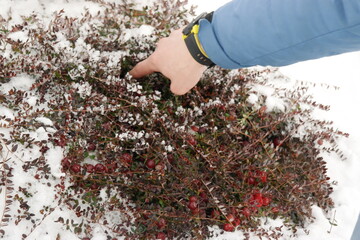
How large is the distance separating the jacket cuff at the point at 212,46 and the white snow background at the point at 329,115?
113cm

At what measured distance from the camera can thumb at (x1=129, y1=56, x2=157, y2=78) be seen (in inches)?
86.6

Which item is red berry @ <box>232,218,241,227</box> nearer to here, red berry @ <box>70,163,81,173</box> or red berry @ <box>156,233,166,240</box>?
red berry @ <box>156,233,166,240</box>

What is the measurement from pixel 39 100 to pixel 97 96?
15.6 inches

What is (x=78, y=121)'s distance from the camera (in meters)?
2.10

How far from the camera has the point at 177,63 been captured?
2.03 meters

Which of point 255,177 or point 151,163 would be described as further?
point 255,177

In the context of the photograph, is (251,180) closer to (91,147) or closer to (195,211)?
(195,211)

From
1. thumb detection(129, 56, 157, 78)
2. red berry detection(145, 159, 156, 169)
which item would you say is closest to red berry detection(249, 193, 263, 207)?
red berry detection(145, 159, 156, 169)

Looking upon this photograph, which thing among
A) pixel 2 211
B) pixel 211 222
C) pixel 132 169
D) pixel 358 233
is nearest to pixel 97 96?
pixel 132 169

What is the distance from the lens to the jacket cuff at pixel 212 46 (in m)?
1.79

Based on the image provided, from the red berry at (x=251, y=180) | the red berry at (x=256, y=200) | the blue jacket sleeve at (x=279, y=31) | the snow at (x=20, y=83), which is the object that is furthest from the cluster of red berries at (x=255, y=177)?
the snow at (x=20, y=83)

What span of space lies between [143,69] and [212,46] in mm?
662

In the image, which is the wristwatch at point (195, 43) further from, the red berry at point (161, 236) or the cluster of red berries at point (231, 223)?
the red berry at point (161, 236)

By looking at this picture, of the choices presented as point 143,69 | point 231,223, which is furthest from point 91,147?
point 231,223
